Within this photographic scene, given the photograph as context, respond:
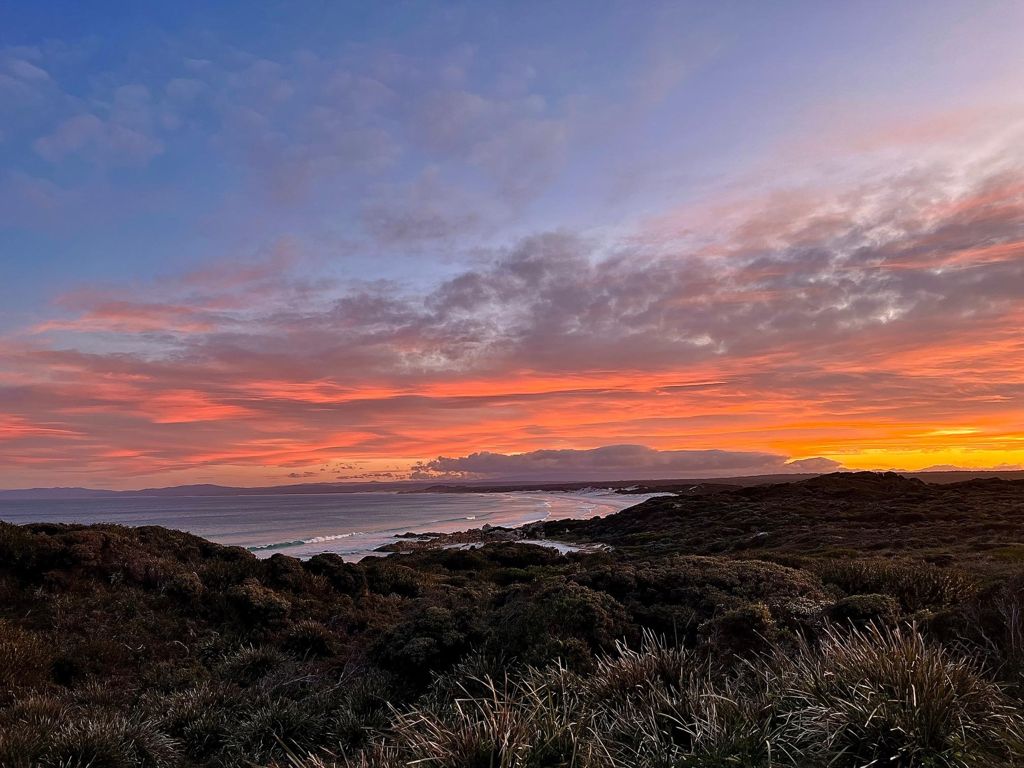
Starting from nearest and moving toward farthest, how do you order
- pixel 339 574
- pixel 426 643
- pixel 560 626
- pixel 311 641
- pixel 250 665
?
pixel 560 626, pixel 426 643, pixel 250 665, pixel 311 641, pixel 339 574

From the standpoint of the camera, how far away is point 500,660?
313 inches

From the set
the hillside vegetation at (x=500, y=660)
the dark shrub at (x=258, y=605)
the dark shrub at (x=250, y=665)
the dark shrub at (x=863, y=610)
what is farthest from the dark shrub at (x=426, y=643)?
the dark shrub at (x=863, y=610)


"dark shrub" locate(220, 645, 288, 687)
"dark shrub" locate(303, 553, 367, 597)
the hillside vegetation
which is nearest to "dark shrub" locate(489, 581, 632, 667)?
the hillside vegetation

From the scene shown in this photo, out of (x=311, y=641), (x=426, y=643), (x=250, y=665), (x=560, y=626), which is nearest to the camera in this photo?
(x=560, y=626)

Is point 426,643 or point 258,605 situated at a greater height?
point 426,643

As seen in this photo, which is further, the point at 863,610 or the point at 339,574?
the point at 339,574

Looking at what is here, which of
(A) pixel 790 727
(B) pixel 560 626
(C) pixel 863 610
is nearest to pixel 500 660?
(B) pixel 560 626

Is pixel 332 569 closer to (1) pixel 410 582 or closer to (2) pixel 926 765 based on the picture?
(1) pixel 410 582

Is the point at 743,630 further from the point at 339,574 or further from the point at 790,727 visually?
the point at 339,574

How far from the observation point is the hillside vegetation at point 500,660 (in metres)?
3.91

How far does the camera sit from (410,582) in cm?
1648

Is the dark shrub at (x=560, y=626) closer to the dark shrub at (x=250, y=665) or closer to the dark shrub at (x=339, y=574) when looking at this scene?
the dark shrub at (x=250, y=665)

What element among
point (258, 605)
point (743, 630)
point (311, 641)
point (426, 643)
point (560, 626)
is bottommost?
point (311, 641)

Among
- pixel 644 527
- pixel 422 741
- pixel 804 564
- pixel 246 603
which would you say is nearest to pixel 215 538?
pixel 644 527
